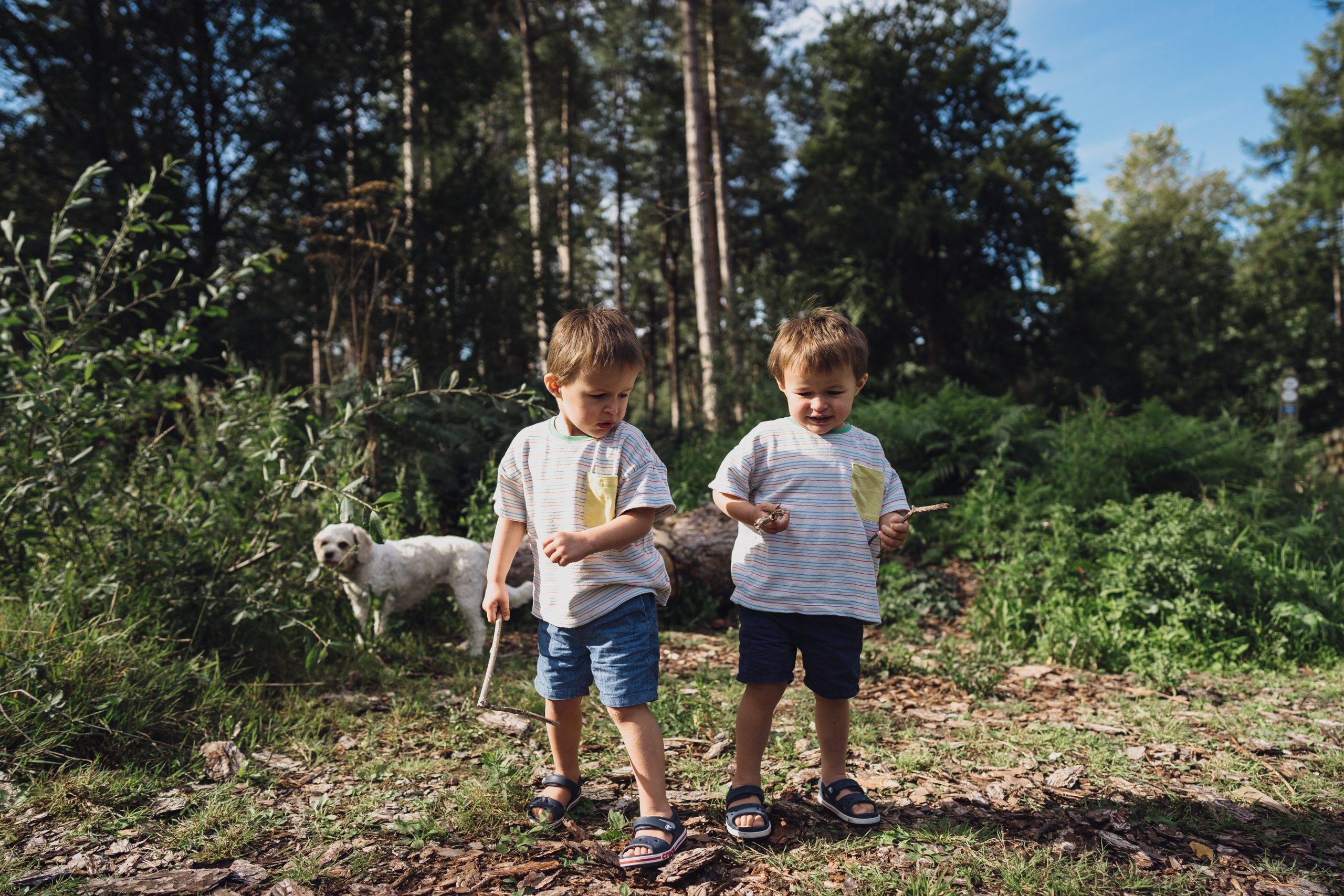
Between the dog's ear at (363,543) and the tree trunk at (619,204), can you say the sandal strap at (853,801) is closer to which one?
the dog's ear at (363,543)

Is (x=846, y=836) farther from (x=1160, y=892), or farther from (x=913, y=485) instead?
(x=913, y=485)

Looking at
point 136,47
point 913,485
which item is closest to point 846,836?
point 913,485

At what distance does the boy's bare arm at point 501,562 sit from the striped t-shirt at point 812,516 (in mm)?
696

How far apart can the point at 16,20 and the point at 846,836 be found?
48.4 feet

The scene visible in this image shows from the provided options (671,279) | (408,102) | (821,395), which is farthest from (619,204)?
(821,395)

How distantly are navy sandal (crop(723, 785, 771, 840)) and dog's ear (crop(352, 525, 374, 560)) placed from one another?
2.46 m

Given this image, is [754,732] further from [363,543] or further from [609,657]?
[363,543]

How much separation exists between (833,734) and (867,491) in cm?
87

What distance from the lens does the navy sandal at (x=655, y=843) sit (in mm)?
2211

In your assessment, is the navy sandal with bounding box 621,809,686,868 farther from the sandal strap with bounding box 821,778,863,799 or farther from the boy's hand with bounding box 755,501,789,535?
the boy's hand with bounding box 755,501,789,535

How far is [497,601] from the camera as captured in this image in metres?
2.40

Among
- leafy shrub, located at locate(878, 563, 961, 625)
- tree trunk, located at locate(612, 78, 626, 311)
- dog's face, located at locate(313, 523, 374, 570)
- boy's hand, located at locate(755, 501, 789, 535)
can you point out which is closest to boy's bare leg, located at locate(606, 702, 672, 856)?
boy's hand, located at locate(755, 501, 789, 535)

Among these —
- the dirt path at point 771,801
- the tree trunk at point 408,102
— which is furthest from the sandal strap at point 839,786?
the tree trunk at point 408,102

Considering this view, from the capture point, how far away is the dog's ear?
4043 mm
